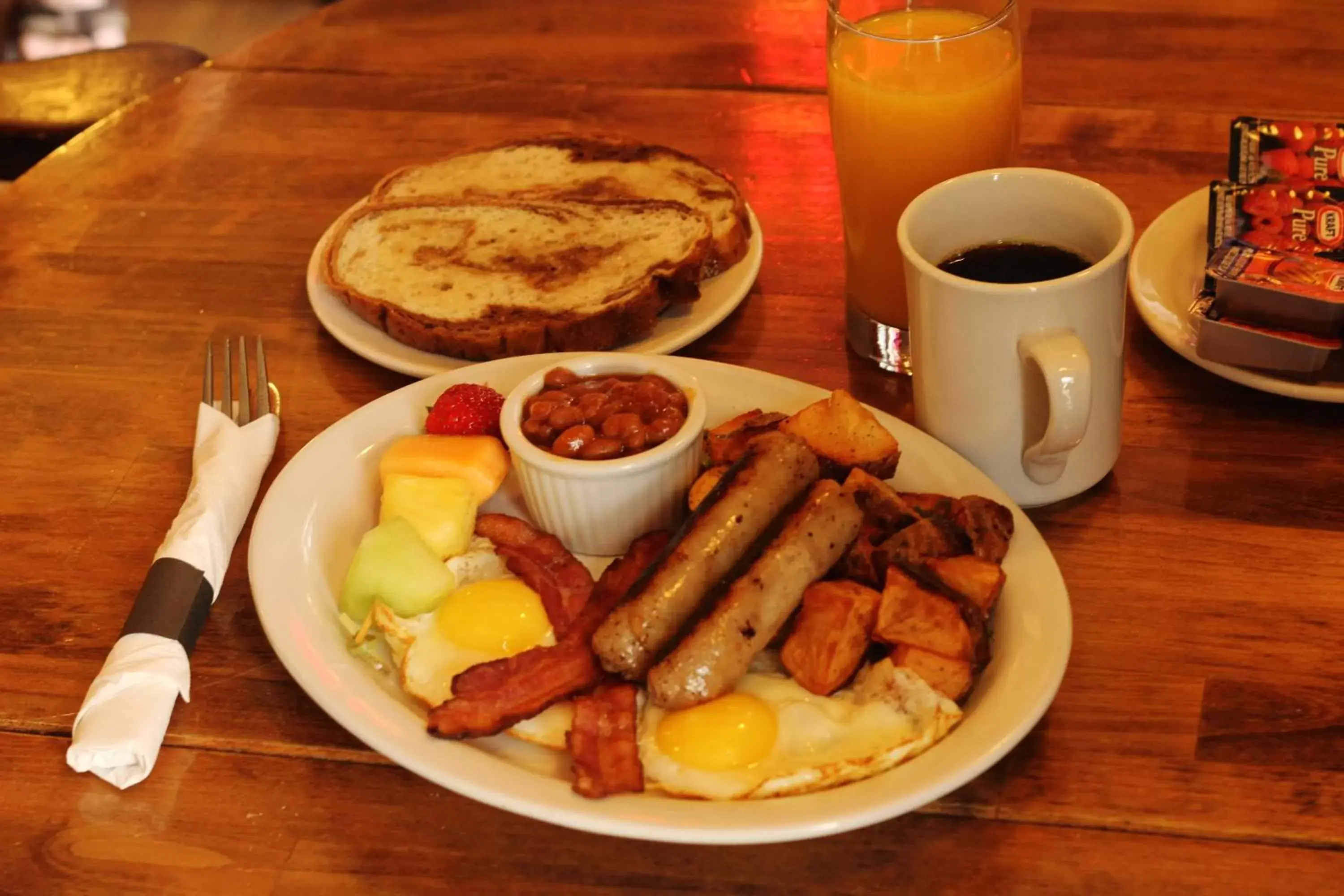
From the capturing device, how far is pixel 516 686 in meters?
1.23

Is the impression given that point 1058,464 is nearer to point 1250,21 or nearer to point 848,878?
point 848,878

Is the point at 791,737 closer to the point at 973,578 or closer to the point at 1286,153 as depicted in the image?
the point at 973,578

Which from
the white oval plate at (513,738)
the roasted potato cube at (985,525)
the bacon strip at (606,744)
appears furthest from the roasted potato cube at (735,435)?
the bacon strip at (606,744)

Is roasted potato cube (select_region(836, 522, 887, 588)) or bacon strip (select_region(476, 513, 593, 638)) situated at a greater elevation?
roasted potato cube (select_region(836, 522, 887, 588))

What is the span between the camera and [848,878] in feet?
3.82

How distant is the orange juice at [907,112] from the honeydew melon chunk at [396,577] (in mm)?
685

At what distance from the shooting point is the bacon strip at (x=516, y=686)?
1.21 meters

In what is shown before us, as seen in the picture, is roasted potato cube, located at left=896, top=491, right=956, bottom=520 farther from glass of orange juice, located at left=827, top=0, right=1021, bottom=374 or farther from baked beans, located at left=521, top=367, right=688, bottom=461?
glass of orange juice, located at left=827, top=0, right=1021, bottom=374

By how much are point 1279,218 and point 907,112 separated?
0.49 metres

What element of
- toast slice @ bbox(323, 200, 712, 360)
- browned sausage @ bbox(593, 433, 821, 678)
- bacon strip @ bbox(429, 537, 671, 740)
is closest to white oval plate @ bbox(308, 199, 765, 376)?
toast slice @ bbox(323, 200, 712, 360)

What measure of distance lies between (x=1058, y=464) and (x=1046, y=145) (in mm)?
925

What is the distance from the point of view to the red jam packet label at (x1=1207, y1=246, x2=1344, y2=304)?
152 cm

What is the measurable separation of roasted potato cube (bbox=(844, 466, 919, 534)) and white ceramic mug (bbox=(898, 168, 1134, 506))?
176 millimetres

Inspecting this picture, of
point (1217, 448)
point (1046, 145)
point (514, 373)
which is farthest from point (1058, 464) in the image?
point (1046, 145)
